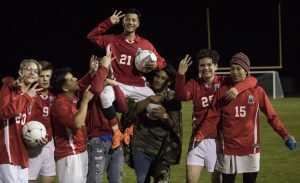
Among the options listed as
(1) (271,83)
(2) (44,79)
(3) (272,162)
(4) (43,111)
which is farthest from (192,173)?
(1) (271,83)

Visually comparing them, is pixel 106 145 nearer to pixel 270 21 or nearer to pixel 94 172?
pixel 94 172

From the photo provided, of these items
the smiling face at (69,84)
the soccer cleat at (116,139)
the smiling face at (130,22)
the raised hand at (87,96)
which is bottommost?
the soccer cleat at (116,139)

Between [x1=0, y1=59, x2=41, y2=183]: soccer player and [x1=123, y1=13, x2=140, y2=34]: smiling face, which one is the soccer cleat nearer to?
[x1=0, y1=59, x2=41, y2=183]: soccer player

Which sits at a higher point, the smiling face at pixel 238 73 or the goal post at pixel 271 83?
the smiling face at pixel 238 73

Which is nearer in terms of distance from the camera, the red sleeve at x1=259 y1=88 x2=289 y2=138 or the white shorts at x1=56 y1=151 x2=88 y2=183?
the white shorts at x1=56 y1=151 x2=88 y2=183

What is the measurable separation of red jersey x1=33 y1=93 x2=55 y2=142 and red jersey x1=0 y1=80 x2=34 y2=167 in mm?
686

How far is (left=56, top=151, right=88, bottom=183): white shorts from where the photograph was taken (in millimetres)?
6633

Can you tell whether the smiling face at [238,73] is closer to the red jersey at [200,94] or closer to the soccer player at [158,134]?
the red jersey at [200,94]

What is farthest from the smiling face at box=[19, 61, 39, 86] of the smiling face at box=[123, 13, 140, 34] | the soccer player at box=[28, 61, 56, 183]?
the smiling face at box=[123, 13, 140, 34]

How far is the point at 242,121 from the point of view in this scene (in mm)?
7164

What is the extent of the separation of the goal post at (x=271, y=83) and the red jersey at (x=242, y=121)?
1754cm

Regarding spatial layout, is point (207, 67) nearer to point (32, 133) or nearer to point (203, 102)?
point (203, 102)

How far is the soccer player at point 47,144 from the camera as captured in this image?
24.4 ft

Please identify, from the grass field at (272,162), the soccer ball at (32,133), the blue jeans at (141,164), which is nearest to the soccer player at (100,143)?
the blue jeans at (141,164)
